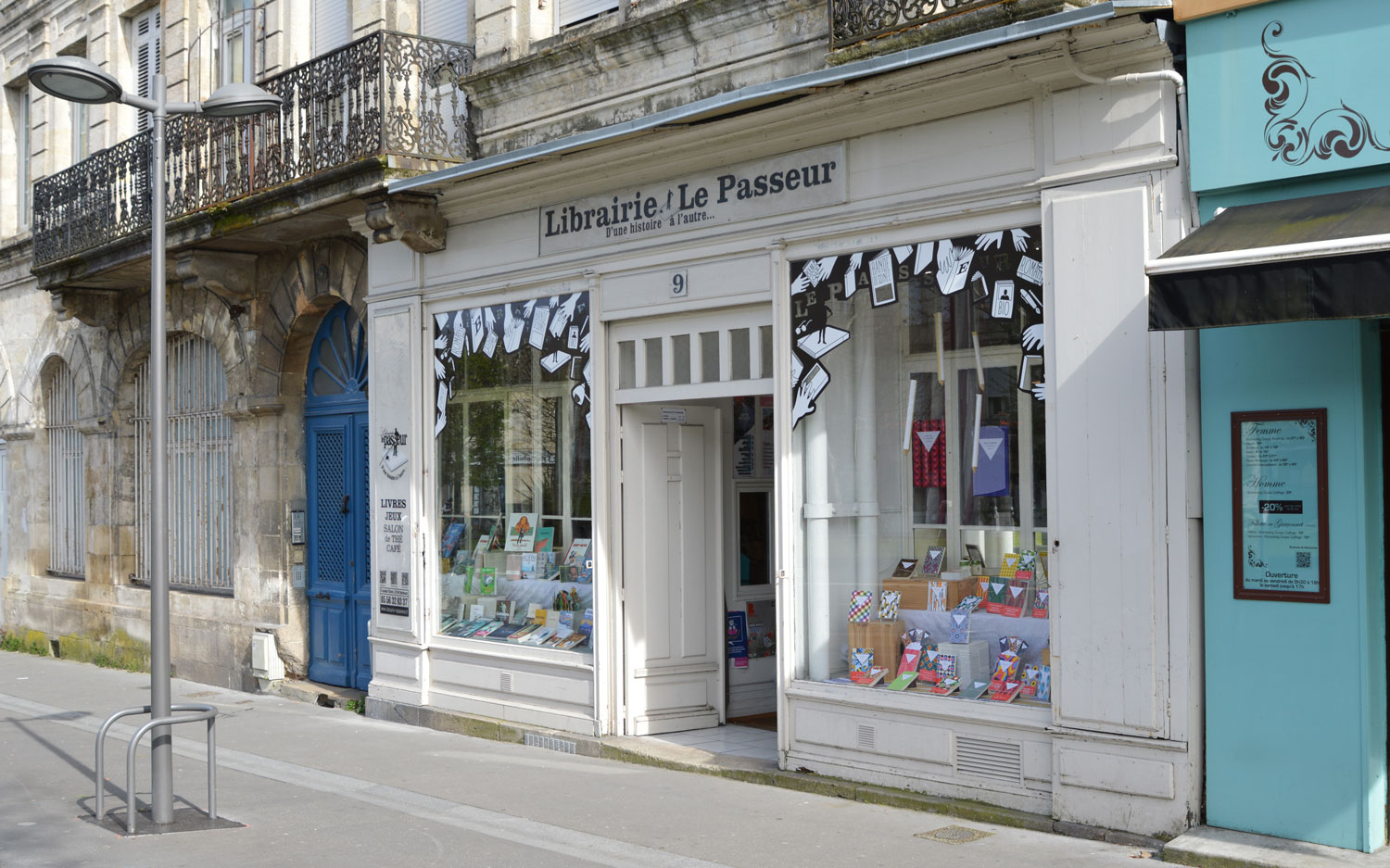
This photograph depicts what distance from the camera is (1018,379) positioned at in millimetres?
7766

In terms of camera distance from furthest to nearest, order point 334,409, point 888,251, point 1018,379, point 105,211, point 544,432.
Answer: point 105,211 < point 334,409 < point 544,432 < point 888,251 < point 1018,379

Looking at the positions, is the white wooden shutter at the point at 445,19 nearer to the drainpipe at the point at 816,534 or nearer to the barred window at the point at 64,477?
the drainpipe at the point at 816,534

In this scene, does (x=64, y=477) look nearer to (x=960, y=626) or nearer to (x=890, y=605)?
(x=890, y=605)

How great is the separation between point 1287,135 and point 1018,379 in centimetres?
188

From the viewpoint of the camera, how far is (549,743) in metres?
10.2

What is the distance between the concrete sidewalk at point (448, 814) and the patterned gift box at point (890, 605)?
1118 millimetres

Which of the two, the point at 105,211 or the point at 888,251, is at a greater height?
the point at 105,211

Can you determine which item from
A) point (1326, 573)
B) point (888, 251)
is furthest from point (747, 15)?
point (1326, 573)

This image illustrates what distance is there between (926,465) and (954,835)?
2.18m

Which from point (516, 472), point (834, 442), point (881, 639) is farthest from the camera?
point (516, 472)

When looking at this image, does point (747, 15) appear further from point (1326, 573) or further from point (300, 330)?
point (300, 330)

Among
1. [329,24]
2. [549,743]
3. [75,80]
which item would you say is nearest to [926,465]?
[549,743]

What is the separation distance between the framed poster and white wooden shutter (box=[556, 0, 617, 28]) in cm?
586

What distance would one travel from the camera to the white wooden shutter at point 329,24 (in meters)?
12.9
